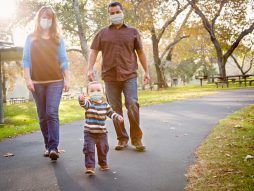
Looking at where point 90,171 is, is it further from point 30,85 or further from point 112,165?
point 30,85

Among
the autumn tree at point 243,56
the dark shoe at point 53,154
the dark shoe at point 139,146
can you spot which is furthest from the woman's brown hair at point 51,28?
the autumn tree at point 243,56

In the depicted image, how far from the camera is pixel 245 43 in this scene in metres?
47.8

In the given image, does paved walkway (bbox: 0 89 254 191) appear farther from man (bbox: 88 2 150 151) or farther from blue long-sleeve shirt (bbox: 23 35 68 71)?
blue long-sleeve shirt (bbox: 23 35 68 71)

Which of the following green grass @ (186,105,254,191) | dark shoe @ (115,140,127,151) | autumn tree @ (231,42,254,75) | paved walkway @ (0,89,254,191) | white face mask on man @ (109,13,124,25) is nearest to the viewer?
green grass @ (186,105,254,191)

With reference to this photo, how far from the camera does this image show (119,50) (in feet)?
19.0

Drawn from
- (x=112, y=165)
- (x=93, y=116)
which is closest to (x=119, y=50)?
(x=93, y=116)

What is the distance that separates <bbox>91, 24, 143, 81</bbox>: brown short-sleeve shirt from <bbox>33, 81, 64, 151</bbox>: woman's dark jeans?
2.83 ft

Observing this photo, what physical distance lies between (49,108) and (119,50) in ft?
4.74

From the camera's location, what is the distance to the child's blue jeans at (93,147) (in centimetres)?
450

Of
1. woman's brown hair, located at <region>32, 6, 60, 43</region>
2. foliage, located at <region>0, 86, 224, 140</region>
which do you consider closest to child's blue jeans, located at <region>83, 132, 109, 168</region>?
woman's brown hair, located at <region>32, 6, 60, 43</region>

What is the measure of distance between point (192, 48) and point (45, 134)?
5251 cm

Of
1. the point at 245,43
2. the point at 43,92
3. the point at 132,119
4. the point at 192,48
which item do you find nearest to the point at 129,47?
the point at 132,119

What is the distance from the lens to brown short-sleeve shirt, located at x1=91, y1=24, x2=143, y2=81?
228 inches

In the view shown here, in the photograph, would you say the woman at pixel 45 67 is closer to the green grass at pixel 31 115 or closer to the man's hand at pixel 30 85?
the man's hand at pixel 30 85
